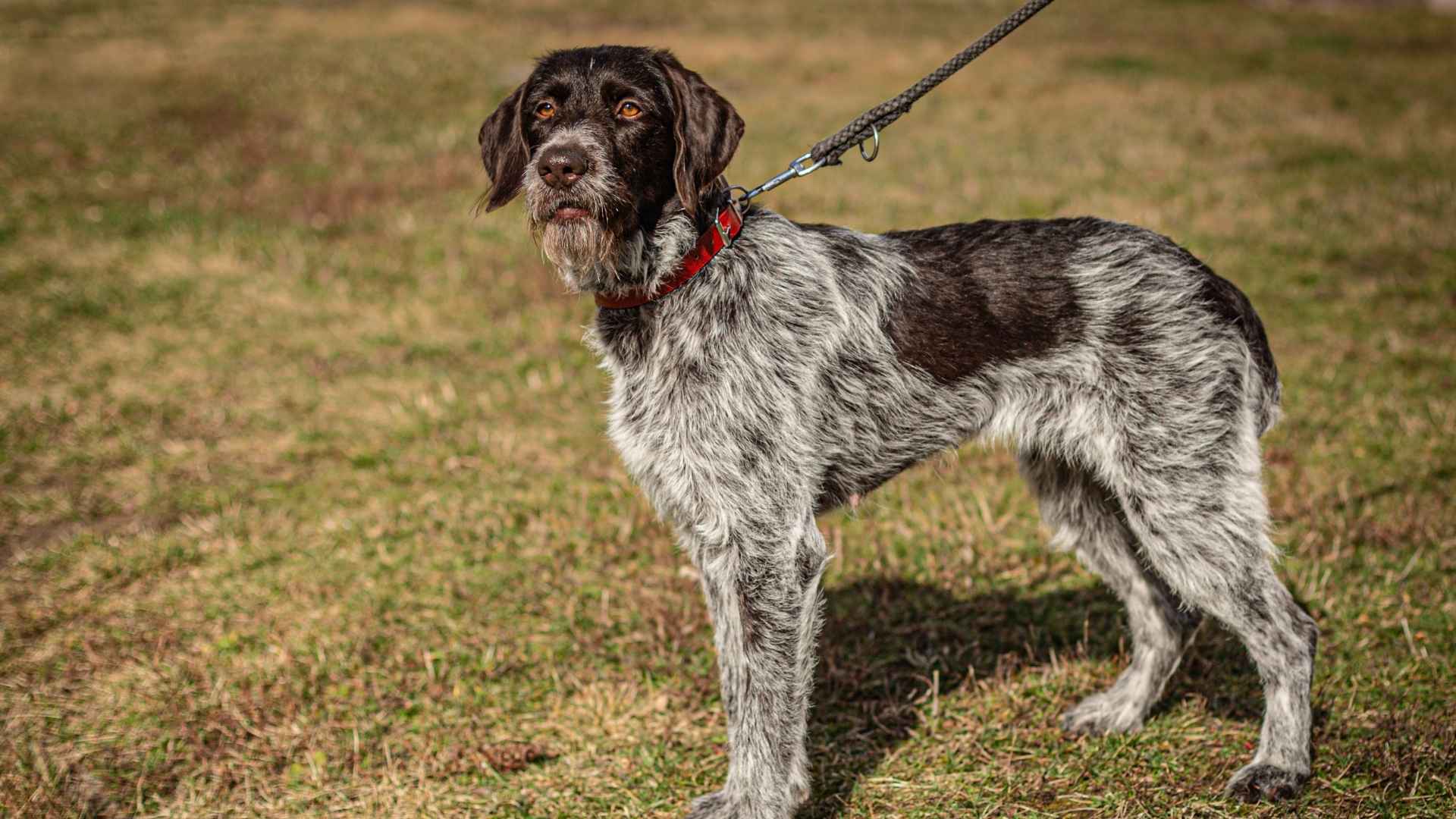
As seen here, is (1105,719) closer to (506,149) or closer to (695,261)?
(695,261)

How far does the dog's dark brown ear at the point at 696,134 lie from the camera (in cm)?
393

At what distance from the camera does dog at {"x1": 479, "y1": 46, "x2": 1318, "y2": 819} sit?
392 centimetres

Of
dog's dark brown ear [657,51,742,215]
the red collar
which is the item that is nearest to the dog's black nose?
dog's dark brown ear [657,51,742,215]

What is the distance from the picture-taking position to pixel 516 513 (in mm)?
6559

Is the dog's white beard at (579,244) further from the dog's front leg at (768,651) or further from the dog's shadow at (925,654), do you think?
the dog's shadow at (925,654)

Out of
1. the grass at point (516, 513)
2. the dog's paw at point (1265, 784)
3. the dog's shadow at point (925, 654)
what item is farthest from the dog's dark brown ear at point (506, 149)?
the dog's paw at point (1265, 784)

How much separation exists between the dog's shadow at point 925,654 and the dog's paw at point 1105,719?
0.76 ft

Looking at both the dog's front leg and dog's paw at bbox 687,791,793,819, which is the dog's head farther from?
dog's paw at bbox 687,791,793,819

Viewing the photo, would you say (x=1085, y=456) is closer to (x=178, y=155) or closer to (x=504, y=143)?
(x=504, y=143)

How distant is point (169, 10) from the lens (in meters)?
24.5

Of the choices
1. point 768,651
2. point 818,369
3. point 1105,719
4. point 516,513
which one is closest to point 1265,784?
point 1105,719

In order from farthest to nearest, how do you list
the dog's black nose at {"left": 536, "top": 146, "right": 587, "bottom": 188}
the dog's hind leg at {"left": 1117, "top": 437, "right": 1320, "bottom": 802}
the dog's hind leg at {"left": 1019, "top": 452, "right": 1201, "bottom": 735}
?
the dog's hind leg at {"left": 1019, "top": 452, "right": 1201, "bottom": 735}, the dog's hind leg at {"left": 1117, "top": 437, "right": 1320, "bottom": 802}, the dog's black nose at {"left": 536, "top": 146, "right": 587, "bottom": 188}

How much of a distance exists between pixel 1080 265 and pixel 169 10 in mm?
25286

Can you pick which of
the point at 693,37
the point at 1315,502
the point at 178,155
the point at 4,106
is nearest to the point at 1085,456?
the point at 1315,502
